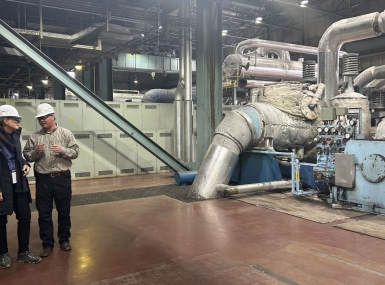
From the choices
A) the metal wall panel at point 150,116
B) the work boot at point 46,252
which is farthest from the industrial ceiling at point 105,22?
the work boot at point 46,252

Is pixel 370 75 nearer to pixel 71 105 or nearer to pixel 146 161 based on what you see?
pixel 146 161

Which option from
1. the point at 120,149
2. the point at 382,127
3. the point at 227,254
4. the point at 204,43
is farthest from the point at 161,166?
the point at 227,254

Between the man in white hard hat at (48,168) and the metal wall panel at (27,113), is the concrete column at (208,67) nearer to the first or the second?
the metal wall panel at (27,113)

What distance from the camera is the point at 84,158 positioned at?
880cm

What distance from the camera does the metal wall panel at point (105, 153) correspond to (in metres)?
8.99

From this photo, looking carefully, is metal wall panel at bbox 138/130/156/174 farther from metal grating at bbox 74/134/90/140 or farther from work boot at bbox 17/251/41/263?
work boot at bbox 17/251/41/263

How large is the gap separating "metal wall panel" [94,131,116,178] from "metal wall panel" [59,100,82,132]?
0.50 m

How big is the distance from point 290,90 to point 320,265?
4.63 meters

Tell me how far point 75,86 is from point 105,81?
5.07 metres

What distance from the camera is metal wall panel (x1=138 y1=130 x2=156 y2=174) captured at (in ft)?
31.6

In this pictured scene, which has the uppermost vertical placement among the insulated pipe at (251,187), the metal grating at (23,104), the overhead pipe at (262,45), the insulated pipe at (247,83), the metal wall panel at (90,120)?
the overhead pipe at (262,45)

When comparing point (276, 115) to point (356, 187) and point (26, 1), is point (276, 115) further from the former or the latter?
point (26, 1)

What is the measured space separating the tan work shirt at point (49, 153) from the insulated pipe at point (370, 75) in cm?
976

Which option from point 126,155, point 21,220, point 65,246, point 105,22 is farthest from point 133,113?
point 21,220
